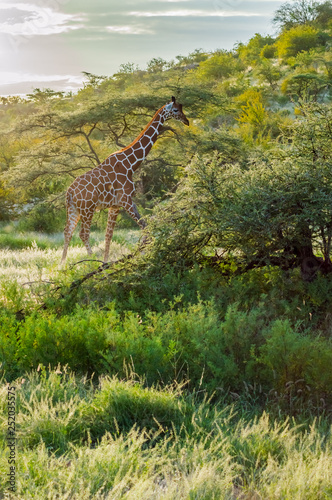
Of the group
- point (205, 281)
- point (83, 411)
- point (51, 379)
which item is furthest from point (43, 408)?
point (205, 281)

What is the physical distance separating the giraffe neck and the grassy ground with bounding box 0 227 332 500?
5.40 m

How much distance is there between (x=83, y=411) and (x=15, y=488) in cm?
105

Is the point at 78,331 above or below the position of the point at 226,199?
below

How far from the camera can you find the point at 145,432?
379 cm

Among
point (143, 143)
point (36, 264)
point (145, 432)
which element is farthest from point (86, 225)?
point (145, 432)

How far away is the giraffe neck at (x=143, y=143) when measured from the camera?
10.8 m

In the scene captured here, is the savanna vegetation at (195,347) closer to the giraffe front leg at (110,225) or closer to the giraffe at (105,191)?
the giraffe at (105,191)

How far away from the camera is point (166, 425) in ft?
13.8

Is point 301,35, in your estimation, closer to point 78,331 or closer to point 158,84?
point 158,84

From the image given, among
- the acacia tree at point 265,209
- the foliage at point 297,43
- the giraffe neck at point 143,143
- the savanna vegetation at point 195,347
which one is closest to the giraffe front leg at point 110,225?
the giraffe neck at point 143,143

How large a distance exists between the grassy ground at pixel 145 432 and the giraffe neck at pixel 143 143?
5.40m

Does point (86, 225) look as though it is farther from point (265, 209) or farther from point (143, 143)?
point (265, 209)

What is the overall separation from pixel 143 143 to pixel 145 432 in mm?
8134

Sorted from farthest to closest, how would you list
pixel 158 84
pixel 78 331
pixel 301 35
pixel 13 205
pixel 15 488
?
1. pixel 301 35
2. pixel 13 205
3. pixel 158 84
4. pixel 78 331
5. pixel 15 488
